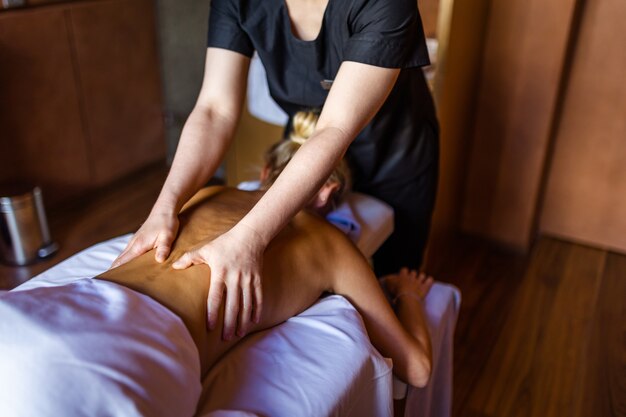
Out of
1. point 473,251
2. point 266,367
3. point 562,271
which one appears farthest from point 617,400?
point 266,367

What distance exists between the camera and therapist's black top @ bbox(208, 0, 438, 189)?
1.02 meters

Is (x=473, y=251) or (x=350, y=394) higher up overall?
(x=350, y=394)

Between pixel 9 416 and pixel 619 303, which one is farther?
pixel 619 303

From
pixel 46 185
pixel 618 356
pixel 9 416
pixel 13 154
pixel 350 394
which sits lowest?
pixel 618 356

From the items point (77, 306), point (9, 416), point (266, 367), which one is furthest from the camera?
point (266, 367)

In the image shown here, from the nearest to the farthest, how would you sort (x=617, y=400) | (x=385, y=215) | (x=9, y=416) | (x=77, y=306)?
(x=9, y=416)
(x=77, y=306)
(x=385, y=215)
(x=617, y=400)

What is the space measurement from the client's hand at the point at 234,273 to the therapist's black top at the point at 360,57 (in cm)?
33

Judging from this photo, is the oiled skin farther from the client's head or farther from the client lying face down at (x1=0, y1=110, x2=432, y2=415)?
the client's head

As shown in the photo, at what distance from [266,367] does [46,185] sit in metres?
2.14

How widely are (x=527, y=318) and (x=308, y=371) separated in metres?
1.41

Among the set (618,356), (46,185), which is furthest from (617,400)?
(46,185)

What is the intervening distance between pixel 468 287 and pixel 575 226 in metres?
0.67

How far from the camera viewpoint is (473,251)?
2.46 metres

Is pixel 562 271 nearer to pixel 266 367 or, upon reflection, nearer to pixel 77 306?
pixel 266 367
